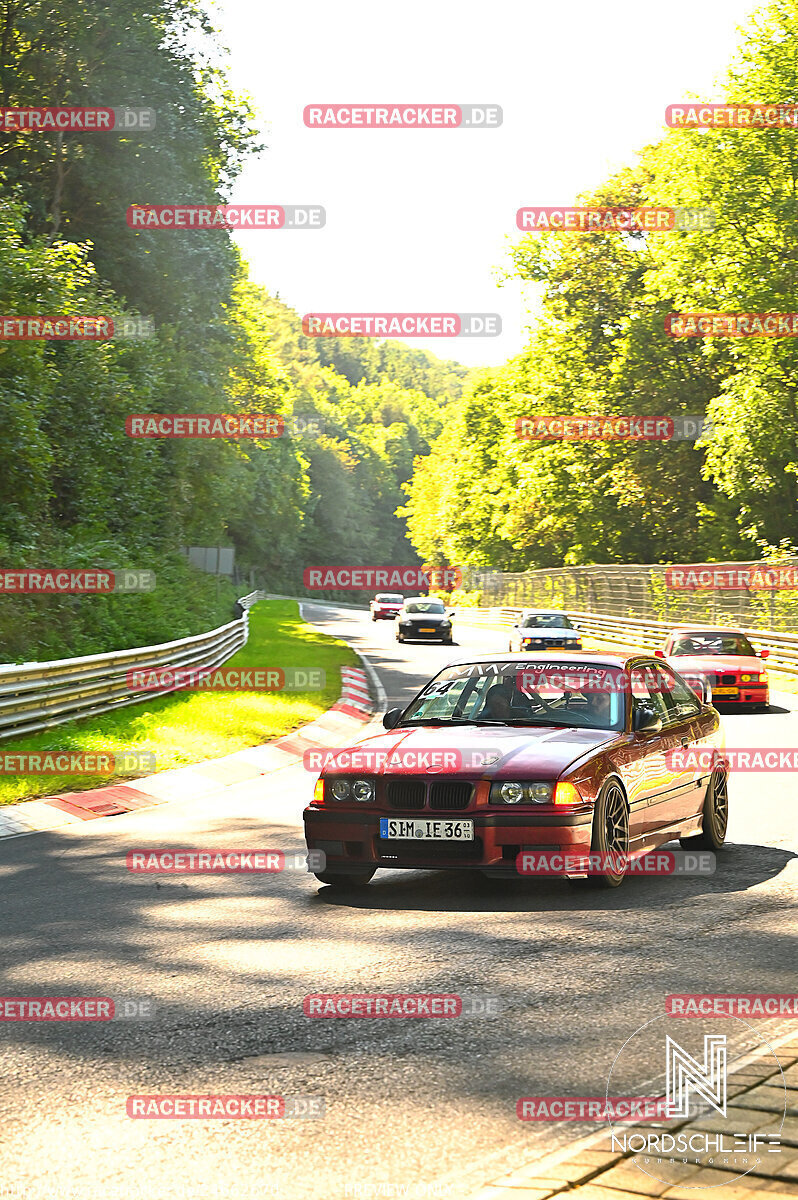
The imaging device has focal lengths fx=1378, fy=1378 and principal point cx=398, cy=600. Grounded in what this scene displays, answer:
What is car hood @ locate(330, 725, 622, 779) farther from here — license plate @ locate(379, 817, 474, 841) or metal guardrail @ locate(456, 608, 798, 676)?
metal guardrail @ locate(456, 608, 798, 676)

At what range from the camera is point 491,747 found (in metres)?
8.27

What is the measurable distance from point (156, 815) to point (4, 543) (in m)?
9.56

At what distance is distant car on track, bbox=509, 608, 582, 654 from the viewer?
105 feet

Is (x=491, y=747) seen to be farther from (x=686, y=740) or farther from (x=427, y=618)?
(x=427, y=618)

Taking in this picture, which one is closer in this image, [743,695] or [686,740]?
[686,740]

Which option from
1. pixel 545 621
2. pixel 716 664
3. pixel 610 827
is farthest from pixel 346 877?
pixel 545 621

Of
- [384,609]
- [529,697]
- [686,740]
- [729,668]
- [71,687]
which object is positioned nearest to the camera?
[529,697]

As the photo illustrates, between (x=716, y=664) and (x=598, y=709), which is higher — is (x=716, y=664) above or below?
below

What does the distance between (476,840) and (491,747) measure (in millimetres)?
681

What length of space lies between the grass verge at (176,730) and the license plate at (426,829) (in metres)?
5.70

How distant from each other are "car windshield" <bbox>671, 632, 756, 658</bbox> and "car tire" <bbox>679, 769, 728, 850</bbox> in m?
15.5

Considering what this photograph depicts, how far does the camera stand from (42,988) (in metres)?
6.02

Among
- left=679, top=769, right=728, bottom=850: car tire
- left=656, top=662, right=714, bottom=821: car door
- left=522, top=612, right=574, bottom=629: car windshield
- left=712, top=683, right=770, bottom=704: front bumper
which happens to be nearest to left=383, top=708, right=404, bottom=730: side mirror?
left=656, top=662, right=714, bottom=821: car door

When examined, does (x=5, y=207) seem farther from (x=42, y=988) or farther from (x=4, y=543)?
(x=42, y=988)
